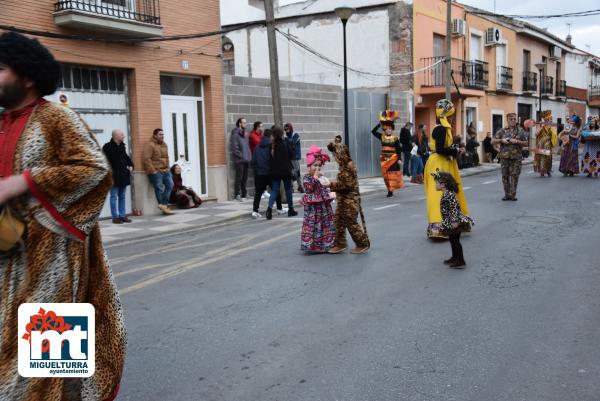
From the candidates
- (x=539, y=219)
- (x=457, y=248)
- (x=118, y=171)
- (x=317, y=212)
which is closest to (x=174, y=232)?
(x=118, y=171)

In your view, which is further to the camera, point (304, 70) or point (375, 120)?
point (304, 70)

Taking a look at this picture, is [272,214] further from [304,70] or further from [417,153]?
[304,70]

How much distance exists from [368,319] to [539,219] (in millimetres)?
6136

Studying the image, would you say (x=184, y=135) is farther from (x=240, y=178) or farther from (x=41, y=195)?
(x=41, y=195)

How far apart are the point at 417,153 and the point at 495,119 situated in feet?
47.1

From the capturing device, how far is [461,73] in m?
27.8

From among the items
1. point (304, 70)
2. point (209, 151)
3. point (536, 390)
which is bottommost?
point (536, 390)

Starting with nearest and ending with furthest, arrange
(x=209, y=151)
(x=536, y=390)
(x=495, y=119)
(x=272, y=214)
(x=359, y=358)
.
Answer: (x=536, y=390), (x=359, y=358), (x=272, y=214), (x=209, y=151), (x=495, y=119)

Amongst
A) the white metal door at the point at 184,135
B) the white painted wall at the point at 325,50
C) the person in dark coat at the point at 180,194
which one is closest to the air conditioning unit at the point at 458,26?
the white painted wall at the point at 325,50

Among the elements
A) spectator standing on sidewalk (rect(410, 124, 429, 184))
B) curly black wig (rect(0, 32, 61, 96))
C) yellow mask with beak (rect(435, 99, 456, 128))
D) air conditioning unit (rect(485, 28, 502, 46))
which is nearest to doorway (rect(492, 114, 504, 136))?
air conditioning unit (rect(485, 28, 502, 46))

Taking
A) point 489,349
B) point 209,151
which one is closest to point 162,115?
point 209,151

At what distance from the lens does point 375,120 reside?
72.8 ft

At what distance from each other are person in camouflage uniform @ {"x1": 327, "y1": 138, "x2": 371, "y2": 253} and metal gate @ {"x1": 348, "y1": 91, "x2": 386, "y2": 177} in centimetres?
1284

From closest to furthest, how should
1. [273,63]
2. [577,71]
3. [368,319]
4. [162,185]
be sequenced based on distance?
[368,319] < [162,185] < [273,63] < [577,71]
